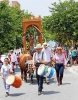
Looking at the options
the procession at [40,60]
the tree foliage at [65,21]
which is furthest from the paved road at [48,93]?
the tree foliage at [65,21]

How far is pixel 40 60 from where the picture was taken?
12.9m

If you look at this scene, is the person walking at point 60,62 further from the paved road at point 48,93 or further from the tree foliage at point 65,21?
the tree foliage at point 65,21

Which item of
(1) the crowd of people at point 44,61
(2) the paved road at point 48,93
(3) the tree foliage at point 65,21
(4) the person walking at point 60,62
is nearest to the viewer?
(2) the paved road at point 48,93

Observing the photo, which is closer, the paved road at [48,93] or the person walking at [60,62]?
the paved road at [48,93]

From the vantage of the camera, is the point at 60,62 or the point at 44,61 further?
the point at 60,62

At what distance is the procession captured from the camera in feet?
41.9

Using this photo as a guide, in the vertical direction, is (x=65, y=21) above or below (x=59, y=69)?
above

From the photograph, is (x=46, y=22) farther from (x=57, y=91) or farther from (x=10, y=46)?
(x=57, y=91)

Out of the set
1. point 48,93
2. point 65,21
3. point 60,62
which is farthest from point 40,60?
point 65,21

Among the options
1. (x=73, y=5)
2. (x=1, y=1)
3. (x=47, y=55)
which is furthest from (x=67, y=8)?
(x=47, y=55)

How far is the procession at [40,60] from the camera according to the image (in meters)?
12.8

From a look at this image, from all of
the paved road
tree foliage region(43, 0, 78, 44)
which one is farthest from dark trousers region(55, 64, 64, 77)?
tree foliage region(43, 0, 78, 44)

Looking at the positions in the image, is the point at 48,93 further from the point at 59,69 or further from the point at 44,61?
the point at 59,69

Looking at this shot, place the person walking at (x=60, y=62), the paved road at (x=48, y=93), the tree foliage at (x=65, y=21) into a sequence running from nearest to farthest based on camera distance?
the paved road at (x=48, y=93) → the person walking at (x=60, y=62) → the tree foliage at (x=65, y=21)
